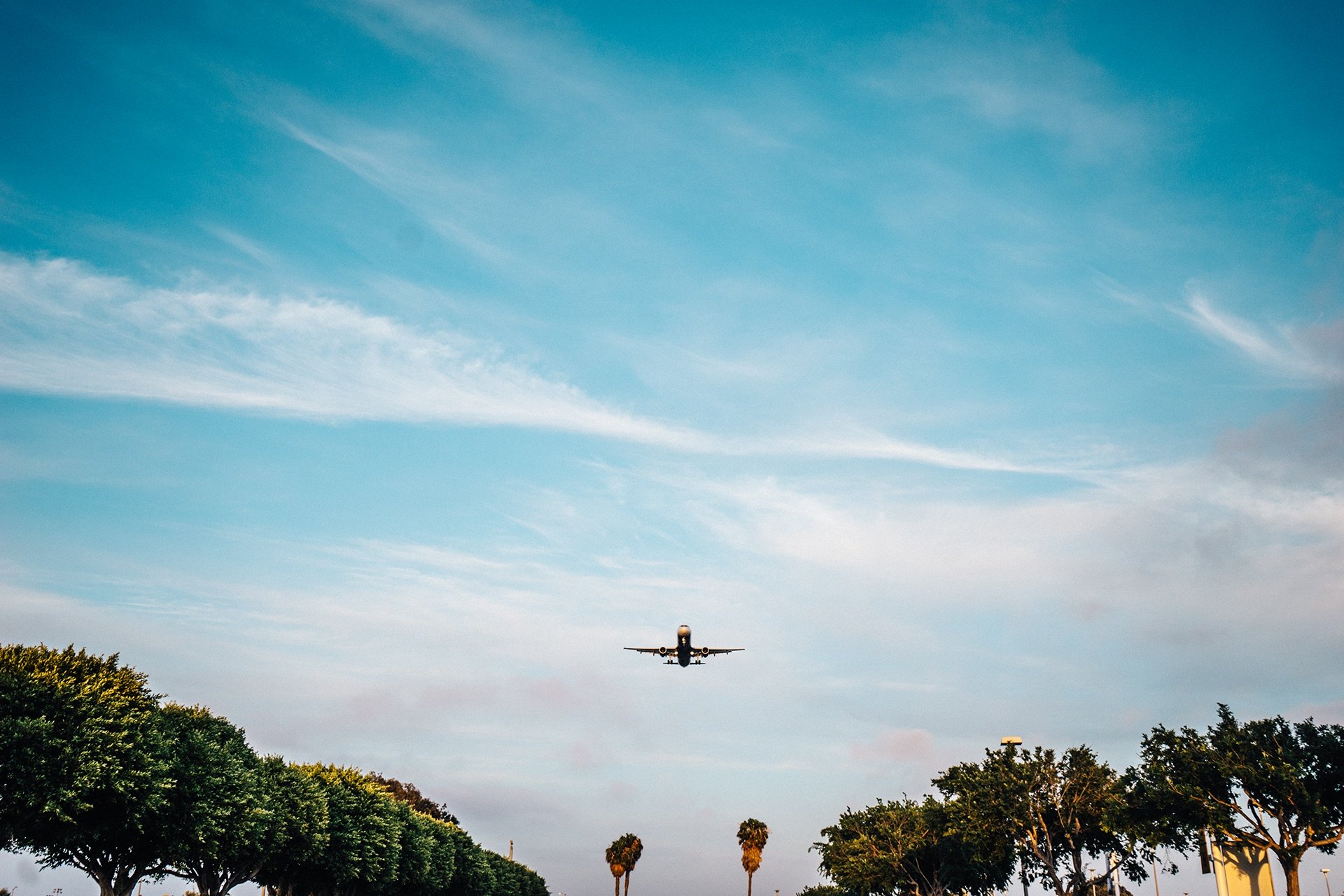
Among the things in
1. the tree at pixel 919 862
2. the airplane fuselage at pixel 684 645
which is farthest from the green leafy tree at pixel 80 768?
the tree at pixel 919 862

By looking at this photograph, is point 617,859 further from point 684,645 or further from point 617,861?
point 684,645

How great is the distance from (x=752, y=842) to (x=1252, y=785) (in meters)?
108

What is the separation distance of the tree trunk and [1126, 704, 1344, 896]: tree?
0.12 ft

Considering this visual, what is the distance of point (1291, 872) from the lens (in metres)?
42.1

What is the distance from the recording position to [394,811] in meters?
66.2

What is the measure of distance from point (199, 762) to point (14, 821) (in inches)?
382

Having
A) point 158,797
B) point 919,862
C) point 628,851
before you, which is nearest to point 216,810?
point 158,797

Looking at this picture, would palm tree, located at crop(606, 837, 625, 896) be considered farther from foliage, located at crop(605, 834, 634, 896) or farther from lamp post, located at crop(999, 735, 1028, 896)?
lamp post, located at crop(999, 735, 1028, 896)

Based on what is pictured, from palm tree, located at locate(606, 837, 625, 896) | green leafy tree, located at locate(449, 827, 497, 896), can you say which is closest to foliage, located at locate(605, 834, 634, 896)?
palm tree, located at locate(606, 837, 625, 896)

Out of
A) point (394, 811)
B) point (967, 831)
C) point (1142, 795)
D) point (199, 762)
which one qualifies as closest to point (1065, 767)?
point (967, 831)

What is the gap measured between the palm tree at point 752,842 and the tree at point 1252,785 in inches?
A: 3904

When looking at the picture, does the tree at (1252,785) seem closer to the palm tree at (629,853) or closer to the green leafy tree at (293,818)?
the green leafy tree at (293,818)

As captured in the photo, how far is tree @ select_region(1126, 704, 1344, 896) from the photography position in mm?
41438

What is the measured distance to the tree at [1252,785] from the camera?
4144cm
